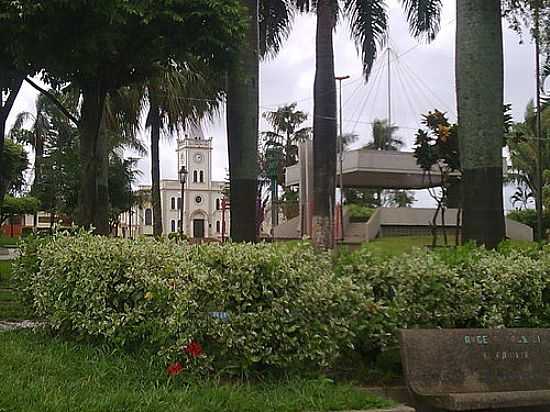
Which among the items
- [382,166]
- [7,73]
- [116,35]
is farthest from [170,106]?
[116,35]

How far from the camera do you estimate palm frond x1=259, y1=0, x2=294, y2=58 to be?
17453 mm

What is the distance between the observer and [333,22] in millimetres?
18719

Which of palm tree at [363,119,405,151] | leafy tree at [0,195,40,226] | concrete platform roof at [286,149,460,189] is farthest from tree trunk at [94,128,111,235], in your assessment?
palm tree at [363,119,405,151]

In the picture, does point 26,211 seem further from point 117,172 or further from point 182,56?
point 182,56

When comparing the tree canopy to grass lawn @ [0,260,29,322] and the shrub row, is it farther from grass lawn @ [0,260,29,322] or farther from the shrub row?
the shrub row

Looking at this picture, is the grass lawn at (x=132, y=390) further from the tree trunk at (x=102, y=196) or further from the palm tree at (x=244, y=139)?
the tree trunk at (x=102, y=196)

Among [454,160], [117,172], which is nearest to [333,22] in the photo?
[454,160]

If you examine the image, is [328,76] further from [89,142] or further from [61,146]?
[61,146]

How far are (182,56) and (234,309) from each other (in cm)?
615

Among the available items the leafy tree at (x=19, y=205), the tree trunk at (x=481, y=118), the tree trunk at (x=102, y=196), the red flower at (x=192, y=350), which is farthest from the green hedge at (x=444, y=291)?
the leafy tree at (x=19, y=205)

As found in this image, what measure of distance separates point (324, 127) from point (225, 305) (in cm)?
1357

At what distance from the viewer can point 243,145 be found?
11.4m

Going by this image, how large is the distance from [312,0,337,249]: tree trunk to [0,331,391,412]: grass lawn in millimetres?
13180

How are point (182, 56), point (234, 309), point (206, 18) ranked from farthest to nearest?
point (182, 56) < point (206, 18) < point (234, 309)
